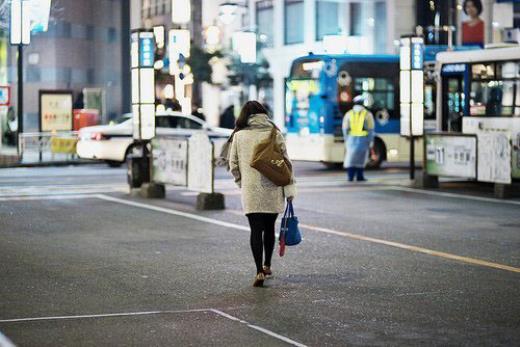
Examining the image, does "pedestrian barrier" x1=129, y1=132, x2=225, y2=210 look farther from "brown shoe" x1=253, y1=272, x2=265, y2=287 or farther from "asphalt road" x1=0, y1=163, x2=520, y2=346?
"brown shoe" x1=253, y1=272, x2=265, y2=287

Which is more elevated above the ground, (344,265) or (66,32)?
(66,32)

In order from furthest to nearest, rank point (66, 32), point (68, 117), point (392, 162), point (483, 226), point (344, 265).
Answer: point (66, 32) → point (68, 117) → point (392, 162) → point (483, 226) → point (344, 265)

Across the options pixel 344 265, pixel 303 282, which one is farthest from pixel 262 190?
pixel 344 265

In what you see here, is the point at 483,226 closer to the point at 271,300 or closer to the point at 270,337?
the point at 271,300

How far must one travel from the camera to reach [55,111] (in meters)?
36.8

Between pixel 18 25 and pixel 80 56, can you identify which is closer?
pixel 18 25

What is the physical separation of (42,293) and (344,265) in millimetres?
3549

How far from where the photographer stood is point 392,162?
33438 mm

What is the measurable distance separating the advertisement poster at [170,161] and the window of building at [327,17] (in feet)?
102

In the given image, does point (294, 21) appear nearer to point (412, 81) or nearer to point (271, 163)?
point (412, 81)

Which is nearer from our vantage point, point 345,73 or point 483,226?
point 483,226

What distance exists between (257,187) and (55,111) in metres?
26.6

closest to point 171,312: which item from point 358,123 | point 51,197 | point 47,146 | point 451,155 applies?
point 51,197

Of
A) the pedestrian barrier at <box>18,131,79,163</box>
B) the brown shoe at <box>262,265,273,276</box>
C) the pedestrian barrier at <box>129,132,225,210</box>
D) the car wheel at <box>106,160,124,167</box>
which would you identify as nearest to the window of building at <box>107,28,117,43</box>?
the pedestrian barrier at <box>18,131,79,163</box>
